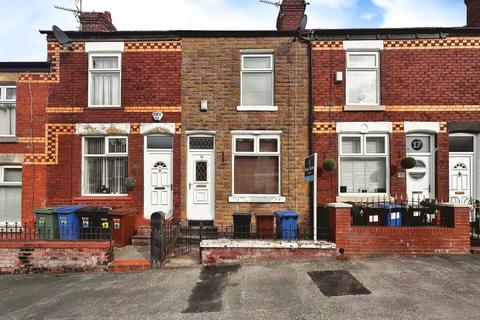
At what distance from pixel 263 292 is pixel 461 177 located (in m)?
7.87

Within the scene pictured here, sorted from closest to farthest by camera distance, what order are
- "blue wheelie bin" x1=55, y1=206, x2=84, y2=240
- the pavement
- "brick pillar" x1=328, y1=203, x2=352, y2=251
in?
1. the pavement
2. "brick pillar" x1=328, y1=203, x2=352, y2=251
3. "blue wheelie bin" x1=55, y1=206, x2=84, y2=240

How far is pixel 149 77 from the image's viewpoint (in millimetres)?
10539

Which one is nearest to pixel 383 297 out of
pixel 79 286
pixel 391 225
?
pixel 391 225

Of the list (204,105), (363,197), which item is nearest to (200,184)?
(204,105)

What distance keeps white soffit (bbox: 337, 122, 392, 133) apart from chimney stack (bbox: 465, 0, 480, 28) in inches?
190

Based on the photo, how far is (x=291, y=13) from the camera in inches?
451

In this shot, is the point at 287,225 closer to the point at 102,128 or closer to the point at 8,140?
the point at 102,128

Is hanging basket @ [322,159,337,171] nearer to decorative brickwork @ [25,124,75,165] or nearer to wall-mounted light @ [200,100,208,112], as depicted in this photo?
wall-mounted light @ [200,100,208,112]

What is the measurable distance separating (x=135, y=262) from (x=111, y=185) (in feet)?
12.5

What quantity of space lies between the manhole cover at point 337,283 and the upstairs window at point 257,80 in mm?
5667

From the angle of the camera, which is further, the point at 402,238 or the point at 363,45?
the point at 363,45

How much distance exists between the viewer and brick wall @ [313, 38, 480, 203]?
10117mm

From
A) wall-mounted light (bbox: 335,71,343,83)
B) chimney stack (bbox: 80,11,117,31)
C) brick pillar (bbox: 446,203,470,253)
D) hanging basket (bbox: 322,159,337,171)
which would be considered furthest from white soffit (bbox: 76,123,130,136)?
brick pillar (bbox: 446,203,470,253)

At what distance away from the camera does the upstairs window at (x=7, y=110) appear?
1074 cm
